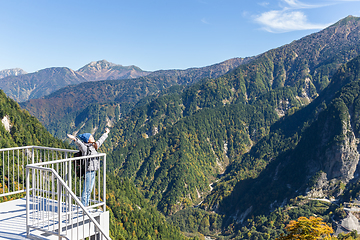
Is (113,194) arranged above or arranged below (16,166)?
below

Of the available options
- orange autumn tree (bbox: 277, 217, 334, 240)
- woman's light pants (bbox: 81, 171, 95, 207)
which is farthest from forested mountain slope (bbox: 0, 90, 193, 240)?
orange autumn tree (bbox: 277, 217, 334, 240)

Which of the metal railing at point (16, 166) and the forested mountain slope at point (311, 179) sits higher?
the metal railing at point (16, 166)

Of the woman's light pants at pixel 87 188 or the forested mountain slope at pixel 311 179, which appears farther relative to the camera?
the forested mountain slope at pixel 311 179

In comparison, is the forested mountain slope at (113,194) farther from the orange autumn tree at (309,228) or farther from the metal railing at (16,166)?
the orange autumn tree at (309,228)

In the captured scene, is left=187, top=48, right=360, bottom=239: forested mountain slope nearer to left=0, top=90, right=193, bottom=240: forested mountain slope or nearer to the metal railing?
left=0, top=90, right=193, bottom=240: forested mountain slope

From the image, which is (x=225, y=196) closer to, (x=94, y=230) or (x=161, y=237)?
(x=161, y=237)

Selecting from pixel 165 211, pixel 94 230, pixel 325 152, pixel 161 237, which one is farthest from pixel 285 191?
pixel 94 230

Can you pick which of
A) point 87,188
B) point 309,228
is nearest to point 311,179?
point 309,228

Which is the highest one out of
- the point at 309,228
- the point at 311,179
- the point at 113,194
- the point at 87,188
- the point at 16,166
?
the point at 87,188

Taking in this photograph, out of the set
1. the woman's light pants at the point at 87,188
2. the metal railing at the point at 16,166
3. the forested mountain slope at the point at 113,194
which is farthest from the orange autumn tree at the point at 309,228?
the forested mountain slope at the point at 113,194

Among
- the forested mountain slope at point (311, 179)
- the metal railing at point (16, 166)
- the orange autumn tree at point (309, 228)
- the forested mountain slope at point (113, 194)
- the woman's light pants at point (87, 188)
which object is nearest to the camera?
the woman's light pants at point (87, 188)

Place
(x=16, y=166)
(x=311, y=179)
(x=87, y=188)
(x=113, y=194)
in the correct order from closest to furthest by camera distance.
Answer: (x=87, y=188), (x=16, y=166), (x=113, y=194), (x=311, y=179)

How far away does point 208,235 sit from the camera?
160 meters

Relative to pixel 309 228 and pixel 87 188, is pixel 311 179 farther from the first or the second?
pixel 87 188
